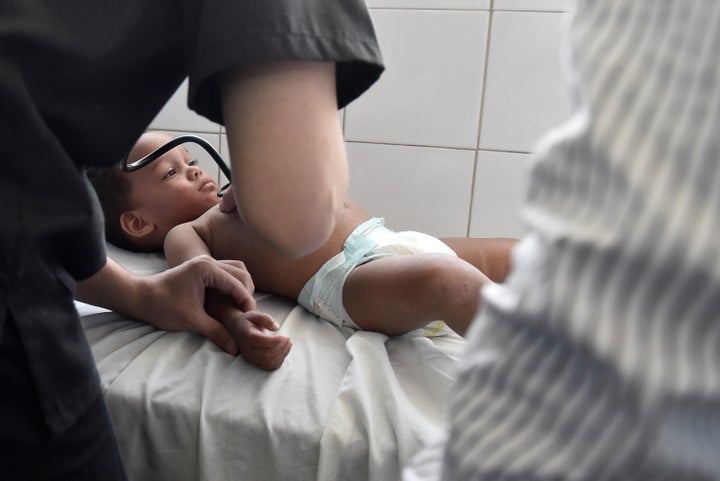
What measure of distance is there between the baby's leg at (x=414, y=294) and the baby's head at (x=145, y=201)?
0.50 m

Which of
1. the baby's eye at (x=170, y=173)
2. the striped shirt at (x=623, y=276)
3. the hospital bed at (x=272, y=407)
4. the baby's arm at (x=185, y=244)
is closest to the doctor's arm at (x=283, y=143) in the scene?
the striped shirt at (x=623, y=276)

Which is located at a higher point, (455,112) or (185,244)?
(455,112)

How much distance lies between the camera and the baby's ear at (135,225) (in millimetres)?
1239

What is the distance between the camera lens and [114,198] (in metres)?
1.26

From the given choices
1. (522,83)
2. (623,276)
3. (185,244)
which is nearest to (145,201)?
(185,244)

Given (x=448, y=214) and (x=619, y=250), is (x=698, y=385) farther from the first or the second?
(x=448, y=214)

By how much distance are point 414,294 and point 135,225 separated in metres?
0.69

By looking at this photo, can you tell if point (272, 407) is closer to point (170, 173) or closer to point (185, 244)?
point (185, 244)

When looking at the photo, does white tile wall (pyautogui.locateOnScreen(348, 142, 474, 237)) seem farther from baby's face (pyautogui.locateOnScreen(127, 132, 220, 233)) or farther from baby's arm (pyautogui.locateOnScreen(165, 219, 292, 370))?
baby's arm (pyautogui.locateOnScreen(165, 219, 292, 370))

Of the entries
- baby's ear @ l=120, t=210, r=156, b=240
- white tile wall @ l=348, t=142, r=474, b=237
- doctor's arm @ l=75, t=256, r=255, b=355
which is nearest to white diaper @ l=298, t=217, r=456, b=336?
doctor's arm @ l=75, t=256, r=255, b=355

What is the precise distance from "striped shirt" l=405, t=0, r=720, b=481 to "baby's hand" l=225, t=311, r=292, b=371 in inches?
22.3

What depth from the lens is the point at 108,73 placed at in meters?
0.40

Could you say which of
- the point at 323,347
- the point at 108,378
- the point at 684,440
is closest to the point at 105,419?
the point at 108,378

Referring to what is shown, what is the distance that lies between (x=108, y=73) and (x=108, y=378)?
46 centimetres
